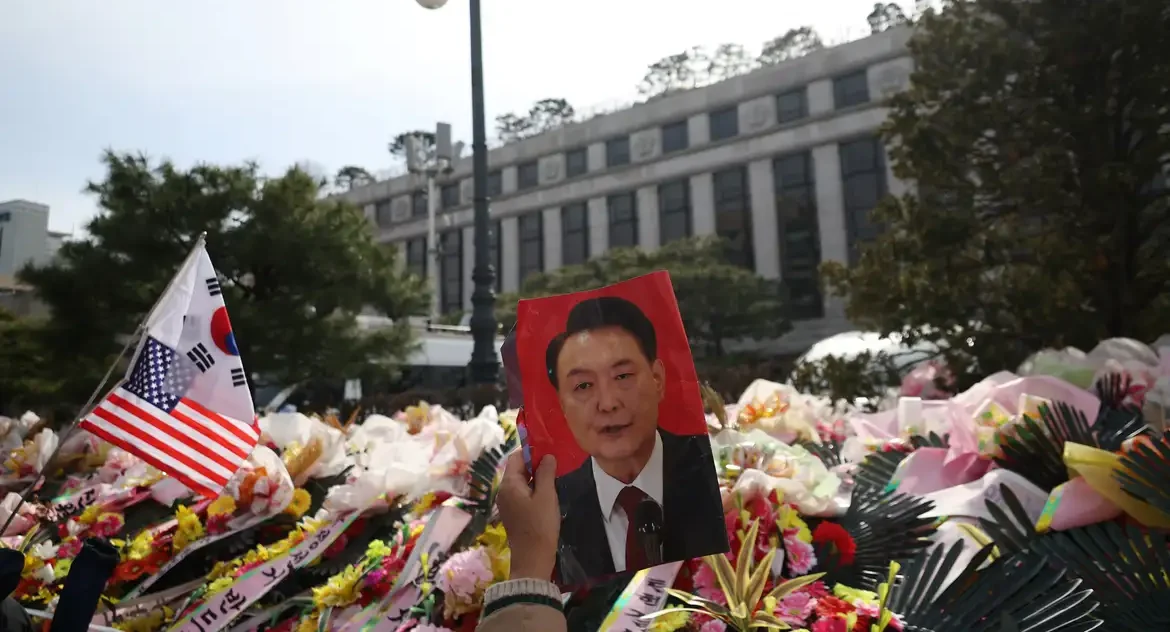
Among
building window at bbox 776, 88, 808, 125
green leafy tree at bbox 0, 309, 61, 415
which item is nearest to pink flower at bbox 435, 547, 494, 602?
green leafy tree at bbox 0, 309, 61, 415

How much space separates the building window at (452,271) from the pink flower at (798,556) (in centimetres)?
4973

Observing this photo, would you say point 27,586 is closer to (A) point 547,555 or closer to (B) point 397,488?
(B) point 397,488

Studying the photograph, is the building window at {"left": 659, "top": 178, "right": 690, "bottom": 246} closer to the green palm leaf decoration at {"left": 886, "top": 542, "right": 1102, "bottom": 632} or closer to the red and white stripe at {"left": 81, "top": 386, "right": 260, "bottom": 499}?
the red and white stripe at {"left": 81, "top": 386, "right": 260, "bottom": 499}

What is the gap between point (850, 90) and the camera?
35562mm

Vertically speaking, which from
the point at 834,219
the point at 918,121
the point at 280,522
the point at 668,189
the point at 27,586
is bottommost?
the point at 27,586

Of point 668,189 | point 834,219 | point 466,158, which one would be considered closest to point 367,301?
point 834,219

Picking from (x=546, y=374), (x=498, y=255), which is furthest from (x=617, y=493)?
(x=498, y=255)

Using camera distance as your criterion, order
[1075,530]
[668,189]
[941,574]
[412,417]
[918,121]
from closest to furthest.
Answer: [941,574], [1075,530], [412,417], [918,121], [668,189]

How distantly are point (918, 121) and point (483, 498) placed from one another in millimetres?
4024

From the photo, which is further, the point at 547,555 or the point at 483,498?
the point at 483,498

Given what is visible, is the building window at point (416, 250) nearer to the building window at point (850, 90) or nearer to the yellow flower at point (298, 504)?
the building window at point (850, 90)

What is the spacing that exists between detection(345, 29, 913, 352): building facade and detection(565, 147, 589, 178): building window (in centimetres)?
7

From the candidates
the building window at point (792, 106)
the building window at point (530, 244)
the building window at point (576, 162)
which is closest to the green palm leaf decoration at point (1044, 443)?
the building window at point (792, 106)

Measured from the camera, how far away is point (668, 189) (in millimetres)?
41969
